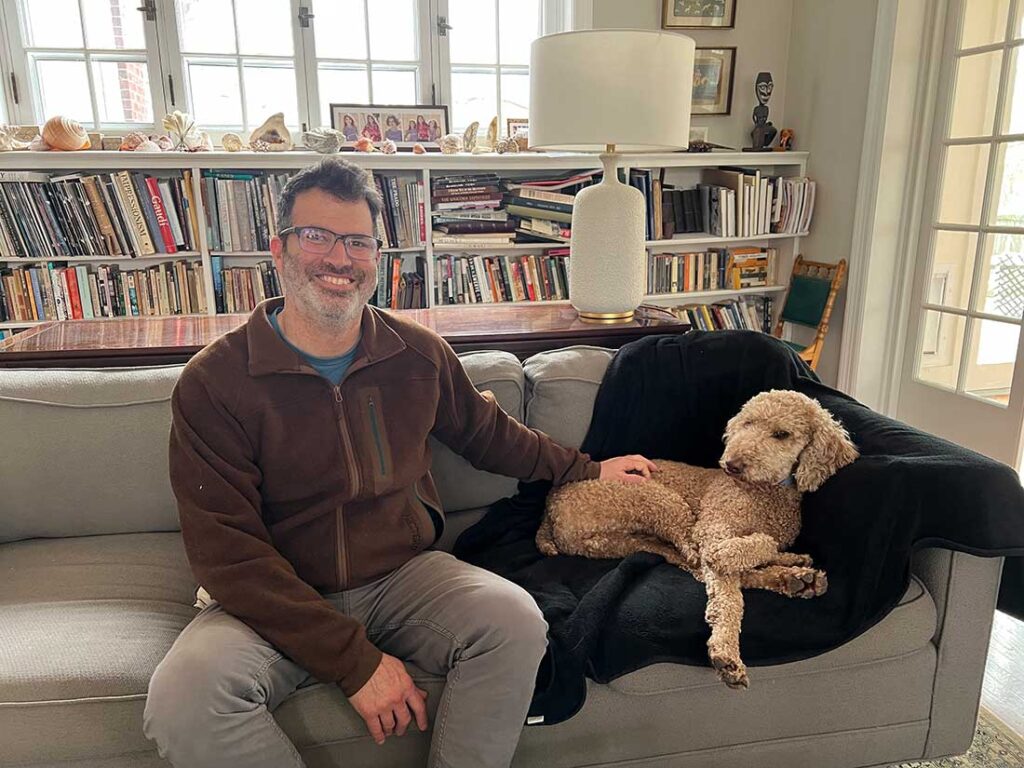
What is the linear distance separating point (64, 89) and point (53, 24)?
25 centimetres

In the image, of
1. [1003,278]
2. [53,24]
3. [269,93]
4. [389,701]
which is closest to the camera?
[389,701]

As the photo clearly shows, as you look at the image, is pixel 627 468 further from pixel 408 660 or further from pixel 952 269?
pixel 952 269

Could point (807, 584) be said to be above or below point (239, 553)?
below

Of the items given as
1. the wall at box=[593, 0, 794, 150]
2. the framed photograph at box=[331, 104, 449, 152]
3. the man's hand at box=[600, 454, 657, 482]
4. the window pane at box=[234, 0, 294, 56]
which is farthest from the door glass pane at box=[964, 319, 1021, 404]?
the window pane at box=[234, 0, 294, 56]

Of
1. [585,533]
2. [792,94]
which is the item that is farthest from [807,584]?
[792,94]

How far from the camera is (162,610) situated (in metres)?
1.49

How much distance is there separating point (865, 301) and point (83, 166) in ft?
10.7

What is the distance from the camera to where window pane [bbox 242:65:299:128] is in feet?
10.9

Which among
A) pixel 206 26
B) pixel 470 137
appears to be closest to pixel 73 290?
pixel 206 26

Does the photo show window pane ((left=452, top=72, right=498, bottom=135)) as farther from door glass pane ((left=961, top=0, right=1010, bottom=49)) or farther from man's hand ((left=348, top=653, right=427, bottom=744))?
man's hand ((left=348, top=653, right=427, bottom=744))

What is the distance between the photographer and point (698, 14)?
11.5ft

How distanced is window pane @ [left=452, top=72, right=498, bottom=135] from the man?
2237 millimetres

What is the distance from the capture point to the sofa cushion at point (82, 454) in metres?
1.67

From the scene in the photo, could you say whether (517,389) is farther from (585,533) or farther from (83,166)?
(83,166)
